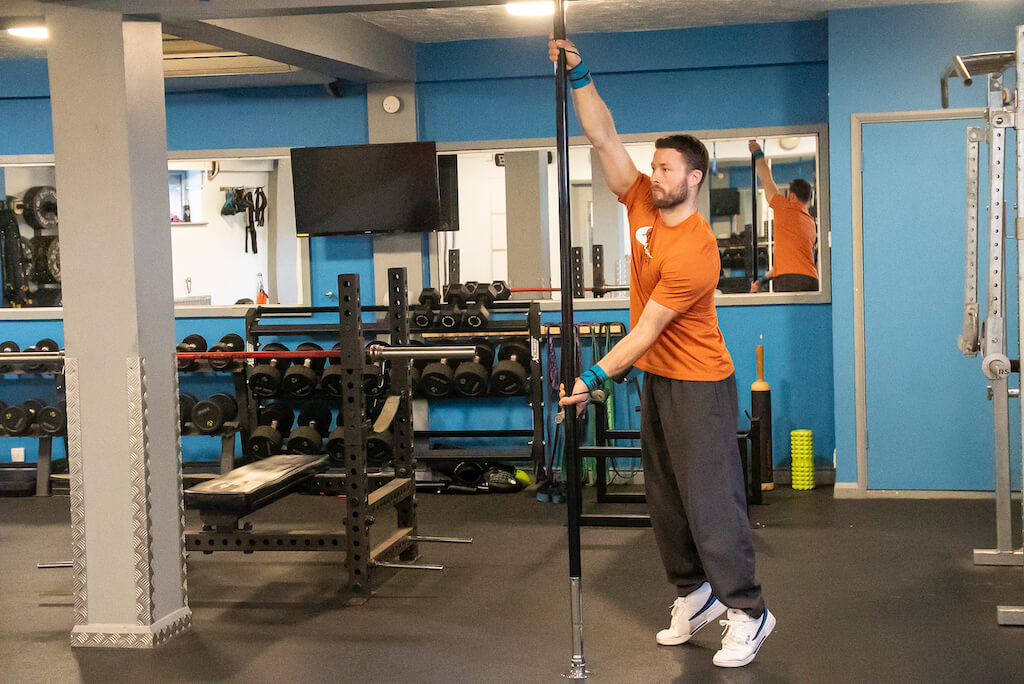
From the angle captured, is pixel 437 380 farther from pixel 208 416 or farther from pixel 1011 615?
pixel 1011 615

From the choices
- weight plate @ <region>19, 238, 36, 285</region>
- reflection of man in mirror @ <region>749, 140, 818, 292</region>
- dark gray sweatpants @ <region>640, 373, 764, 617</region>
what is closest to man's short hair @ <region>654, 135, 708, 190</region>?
dark gray sweatpants @ <region>640, 373, 764, 617</region>

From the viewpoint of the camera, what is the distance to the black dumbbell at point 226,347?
639 cm

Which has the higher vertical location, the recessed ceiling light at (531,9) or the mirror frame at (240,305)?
the recessed ceiling light at (531,9)

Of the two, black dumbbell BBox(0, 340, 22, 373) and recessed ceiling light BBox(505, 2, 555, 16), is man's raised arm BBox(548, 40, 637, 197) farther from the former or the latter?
black dumbbell BBox(0, 340, 22, 373)

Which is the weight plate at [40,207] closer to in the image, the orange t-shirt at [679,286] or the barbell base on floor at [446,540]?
the barbell base on floor at [446,540]

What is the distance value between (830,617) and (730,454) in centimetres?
98

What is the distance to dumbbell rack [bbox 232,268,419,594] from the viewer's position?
414cm

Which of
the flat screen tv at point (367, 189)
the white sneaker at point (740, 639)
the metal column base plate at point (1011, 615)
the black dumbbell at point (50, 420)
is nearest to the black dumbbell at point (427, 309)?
the flat screen tv at point (367, 189)

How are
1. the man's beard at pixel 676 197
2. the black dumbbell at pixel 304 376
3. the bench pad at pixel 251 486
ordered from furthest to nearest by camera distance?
the black dumbbell at pixel 304 376, the bench pad at pixel 251 486, the man's beard at pixel 676 197

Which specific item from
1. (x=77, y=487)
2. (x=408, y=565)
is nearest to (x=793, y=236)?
(x=408, y=565)

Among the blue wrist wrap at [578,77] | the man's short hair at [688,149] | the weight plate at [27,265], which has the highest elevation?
the blue wrist wrap at [578,77]

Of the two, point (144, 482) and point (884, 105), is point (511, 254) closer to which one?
point (884, 105)

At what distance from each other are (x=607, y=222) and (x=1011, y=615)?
5.00 metres

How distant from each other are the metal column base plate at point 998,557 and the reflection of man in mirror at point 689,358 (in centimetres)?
161
